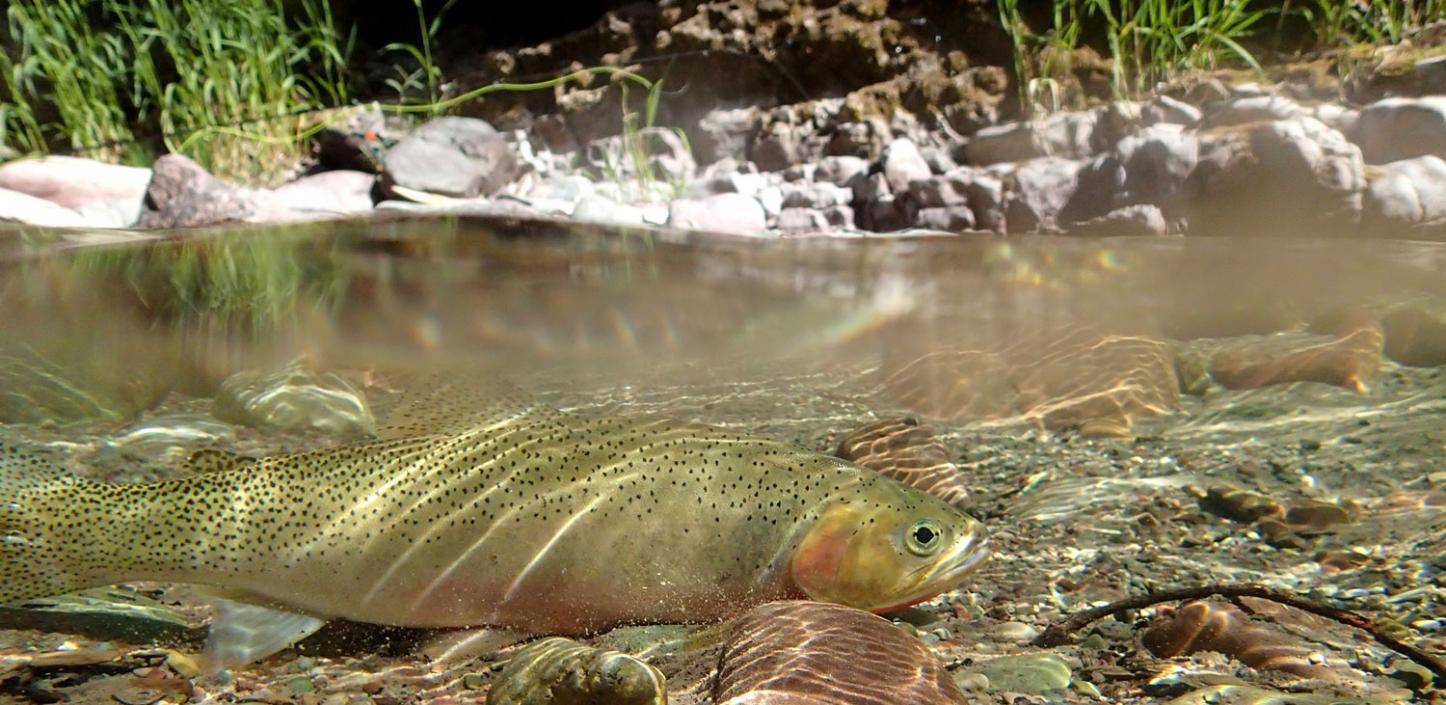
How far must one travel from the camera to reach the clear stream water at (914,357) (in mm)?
3070

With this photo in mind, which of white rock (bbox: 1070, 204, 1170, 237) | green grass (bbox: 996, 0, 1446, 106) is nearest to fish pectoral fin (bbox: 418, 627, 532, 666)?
white rock (bbox: 1070, 204, 1170, 237)

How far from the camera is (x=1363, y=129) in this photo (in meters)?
6.66

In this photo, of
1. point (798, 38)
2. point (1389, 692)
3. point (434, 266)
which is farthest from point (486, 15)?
point (1389, 692)

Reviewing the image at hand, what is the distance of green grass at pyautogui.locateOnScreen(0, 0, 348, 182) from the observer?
9281mm

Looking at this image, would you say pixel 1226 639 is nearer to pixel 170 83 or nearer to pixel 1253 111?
pixel 1253 111

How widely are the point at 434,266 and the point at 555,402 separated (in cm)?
191

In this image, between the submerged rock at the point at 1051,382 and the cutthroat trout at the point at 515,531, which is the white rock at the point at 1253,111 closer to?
the submerged rock at the point at 1051,382

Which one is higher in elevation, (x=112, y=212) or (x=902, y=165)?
(x=112, y=212)

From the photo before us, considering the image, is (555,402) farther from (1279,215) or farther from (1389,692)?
(1279,215)

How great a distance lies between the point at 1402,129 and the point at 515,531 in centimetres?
678

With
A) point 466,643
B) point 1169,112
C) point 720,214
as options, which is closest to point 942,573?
point 466,643

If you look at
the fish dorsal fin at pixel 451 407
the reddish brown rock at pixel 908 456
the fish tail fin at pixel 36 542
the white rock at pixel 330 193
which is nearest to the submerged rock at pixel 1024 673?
the reddish brown rock at pixel 908 456

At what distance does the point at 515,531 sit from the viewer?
2.55 m

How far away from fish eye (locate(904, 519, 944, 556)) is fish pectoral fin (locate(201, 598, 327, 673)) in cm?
154
